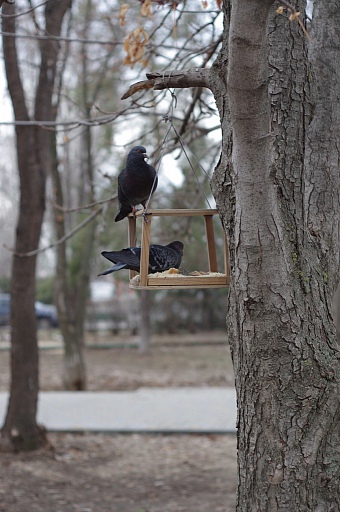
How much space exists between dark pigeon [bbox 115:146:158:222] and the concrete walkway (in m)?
5.97

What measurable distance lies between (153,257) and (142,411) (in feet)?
23.8

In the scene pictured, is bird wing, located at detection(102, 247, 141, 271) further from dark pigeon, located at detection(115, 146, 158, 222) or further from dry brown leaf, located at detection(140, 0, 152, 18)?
dry brown leaf, located at detection(140, 0, 152, 18)

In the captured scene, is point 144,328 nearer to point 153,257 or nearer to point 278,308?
point 153,257

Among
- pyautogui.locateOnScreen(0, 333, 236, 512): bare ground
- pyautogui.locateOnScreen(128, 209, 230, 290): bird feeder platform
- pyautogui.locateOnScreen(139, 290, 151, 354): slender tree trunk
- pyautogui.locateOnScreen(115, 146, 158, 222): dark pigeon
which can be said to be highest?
pyautogui.locateOnScreen(115, 146, 158, 222): dark pigeon

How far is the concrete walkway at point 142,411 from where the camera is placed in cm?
944

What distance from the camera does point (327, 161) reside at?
3844 millimetres

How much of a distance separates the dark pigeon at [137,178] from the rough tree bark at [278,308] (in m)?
0.42

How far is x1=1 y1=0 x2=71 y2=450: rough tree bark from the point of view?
7.94 m

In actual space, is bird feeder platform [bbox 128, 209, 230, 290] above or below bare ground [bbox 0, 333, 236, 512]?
above

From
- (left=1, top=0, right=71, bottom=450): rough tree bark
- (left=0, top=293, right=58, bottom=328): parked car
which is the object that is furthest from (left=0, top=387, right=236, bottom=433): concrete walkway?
(left=0, top=293, right=58, bottom=328): parked car

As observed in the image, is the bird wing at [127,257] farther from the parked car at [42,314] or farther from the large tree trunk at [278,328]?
the parked car at [42,314]

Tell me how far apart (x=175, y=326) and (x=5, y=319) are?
7714 millimetres

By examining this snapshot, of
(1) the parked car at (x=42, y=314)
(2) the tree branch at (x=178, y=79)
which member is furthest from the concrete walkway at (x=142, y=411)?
(1) the parked car at (x=42, y=314)

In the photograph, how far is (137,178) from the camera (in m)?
3.81
